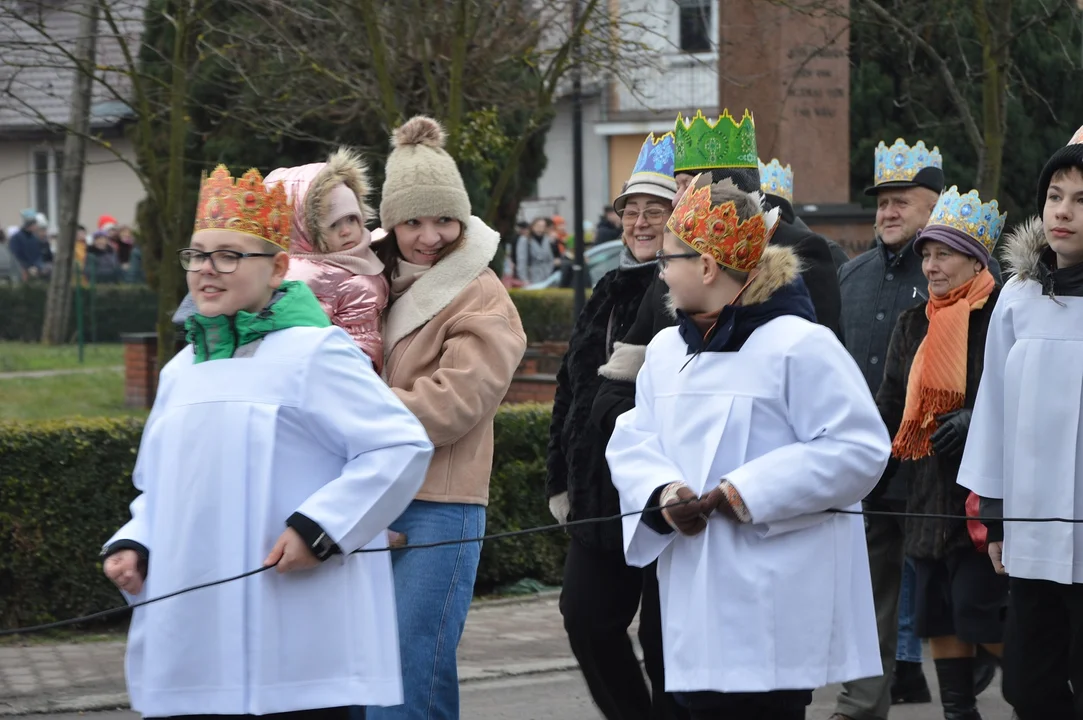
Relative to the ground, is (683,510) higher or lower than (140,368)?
higher

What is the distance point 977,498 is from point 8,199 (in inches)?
1533

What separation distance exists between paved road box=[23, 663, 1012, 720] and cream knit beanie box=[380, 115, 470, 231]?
2.47 meters

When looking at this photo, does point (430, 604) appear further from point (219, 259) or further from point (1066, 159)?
point (1066, 159)

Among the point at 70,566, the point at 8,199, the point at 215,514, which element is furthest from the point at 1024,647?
the point at 8,199

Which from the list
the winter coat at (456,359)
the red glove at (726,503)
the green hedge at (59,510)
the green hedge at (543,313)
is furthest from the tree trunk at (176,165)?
the green hedge at (543,313)

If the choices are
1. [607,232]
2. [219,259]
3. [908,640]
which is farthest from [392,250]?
[607,232]

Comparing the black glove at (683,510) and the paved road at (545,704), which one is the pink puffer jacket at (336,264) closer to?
the black glove at (683,510)

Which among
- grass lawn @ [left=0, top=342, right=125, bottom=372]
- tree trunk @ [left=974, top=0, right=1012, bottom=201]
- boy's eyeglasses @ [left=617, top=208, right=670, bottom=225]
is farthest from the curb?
grass lawn @ [left=0, top=342, right=125, bottom=372]

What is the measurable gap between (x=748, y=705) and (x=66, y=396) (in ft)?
43.5

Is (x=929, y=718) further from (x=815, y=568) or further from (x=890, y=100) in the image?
(x=890, y=100)

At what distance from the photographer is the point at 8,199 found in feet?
135

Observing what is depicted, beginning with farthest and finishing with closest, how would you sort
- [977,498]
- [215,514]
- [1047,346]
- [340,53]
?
[340,53], [977,498], [1047,346], [215,514]

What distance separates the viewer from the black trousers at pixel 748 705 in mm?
4184

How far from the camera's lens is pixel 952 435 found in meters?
5.99
